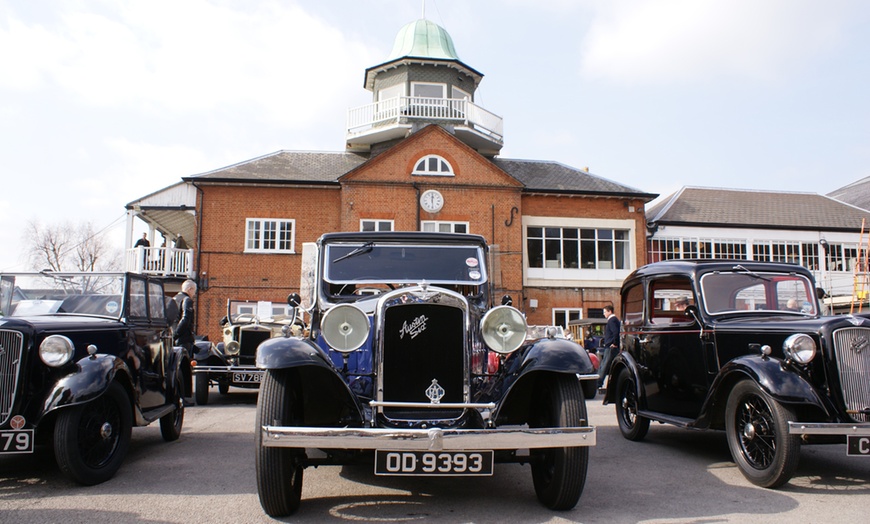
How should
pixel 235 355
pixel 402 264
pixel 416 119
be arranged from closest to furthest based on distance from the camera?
pixel 402 264 → pixel 235 355 → pixel 416 119

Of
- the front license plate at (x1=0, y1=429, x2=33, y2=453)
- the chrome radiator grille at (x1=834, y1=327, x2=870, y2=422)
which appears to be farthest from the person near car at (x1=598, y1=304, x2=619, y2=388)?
the front license plate at (x1=0, y1=429, x2=33, y2=453)

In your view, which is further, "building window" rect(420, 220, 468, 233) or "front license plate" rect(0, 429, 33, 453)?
"building window" rect(420, 220, 468, 233)

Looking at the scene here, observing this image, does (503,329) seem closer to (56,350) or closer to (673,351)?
(673,351)

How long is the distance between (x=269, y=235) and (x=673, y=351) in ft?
59.9

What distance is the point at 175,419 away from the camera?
23.4 ft

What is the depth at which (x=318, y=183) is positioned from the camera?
22.8 metres

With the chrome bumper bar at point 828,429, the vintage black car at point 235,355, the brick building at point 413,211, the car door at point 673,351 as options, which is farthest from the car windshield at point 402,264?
the brick building at point 413,211

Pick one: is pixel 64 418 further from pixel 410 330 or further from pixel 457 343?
pixel 457 343

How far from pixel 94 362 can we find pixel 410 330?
2612mm

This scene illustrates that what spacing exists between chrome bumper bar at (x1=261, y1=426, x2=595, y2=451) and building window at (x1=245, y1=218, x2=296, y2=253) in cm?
1938

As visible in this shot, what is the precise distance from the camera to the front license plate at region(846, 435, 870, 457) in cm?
468

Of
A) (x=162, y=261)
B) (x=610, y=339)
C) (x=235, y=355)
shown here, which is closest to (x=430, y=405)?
(x=235, y=355)

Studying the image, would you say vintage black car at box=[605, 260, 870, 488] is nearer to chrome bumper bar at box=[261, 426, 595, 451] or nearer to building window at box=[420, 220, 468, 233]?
chrome bumper bar at box=[261, 426, 595, 451]

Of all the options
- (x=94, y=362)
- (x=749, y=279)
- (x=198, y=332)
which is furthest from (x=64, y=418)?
(x=198, y=332)
